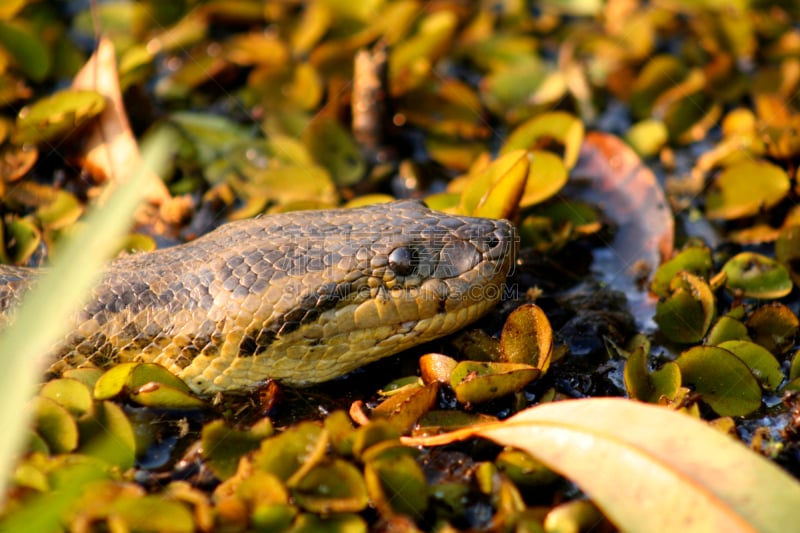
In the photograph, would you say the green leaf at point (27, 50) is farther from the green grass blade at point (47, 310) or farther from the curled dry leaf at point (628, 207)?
the green grass blade at point (47, 310)

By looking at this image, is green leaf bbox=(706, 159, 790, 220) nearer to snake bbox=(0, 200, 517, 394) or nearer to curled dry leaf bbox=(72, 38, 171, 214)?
snake bbox=(0, 200, 517, 394)

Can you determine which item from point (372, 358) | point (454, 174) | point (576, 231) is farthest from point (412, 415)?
point (454, 174)

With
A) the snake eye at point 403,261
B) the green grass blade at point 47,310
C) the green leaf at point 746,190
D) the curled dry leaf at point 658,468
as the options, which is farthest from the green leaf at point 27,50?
the green leaf at point 746,190

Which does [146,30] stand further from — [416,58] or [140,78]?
[416,58]

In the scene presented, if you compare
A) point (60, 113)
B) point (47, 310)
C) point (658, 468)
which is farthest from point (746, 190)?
point (60, 113)

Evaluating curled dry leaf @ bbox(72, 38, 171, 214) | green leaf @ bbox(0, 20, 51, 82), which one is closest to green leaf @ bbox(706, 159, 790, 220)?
curled dry leaf @ bbox(72, 38, 171, 214)

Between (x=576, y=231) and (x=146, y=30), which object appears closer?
(x=576, y=231)

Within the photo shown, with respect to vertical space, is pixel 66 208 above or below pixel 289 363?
above
